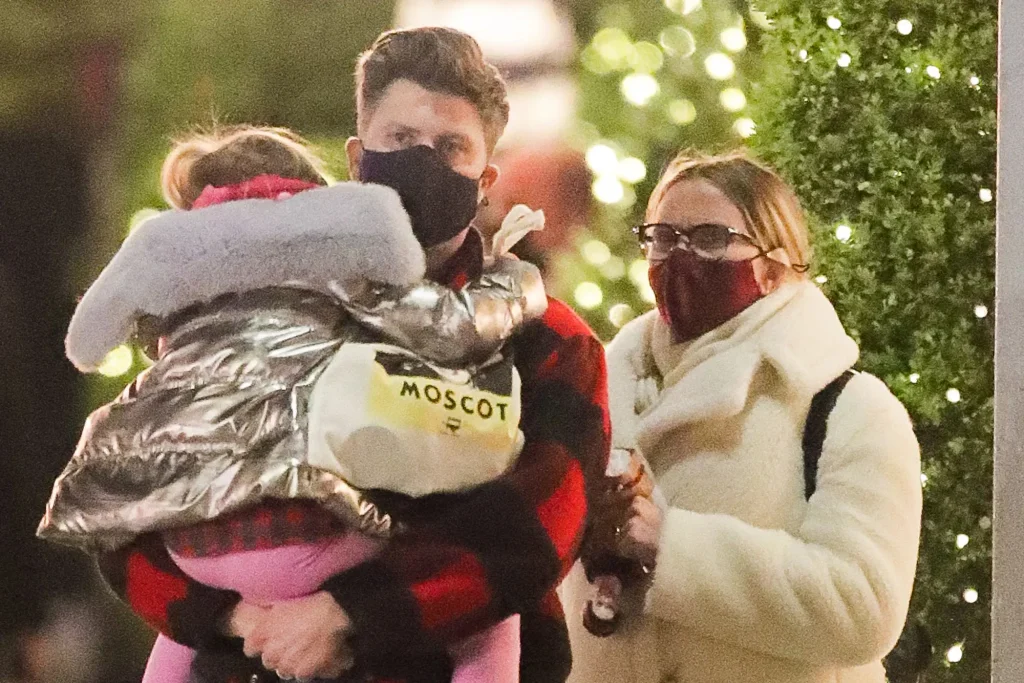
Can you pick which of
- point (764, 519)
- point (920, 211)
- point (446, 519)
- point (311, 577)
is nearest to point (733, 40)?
point (920, 211)

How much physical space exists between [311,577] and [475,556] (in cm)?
20

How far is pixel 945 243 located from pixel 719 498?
1.73 feet

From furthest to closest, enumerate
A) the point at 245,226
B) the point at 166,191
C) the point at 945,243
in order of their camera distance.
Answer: the point at 945,243 → the point at 166,191 → the point at 245,226

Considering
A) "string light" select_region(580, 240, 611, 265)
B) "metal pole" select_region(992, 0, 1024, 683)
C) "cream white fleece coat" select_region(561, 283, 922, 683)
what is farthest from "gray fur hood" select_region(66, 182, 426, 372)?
"metal pole" select_region(992, 0, 1024, 683)

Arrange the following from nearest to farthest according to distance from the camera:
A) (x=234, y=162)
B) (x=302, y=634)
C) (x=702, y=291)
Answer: (x=302, y=634) < (x=234, y=162) < (x=702, y=291)

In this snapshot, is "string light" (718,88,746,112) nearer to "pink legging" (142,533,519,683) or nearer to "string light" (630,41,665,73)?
"string light" (630,41,665,73)

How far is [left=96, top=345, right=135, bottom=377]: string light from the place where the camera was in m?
1.32

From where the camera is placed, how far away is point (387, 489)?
3.95 feet

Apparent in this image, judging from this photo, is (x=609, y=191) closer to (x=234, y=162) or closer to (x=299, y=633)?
(x=234, y=162)

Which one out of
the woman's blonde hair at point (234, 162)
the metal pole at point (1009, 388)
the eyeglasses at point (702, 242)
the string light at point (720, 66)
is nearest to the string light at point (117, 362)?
the woman's blonde hair at point (234, 162)

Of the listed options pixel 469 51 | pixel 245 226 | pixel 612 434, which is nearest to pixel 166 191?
pixel 245 226

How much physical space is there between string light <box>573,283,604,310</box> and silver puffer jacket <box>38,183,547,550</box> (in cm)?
23

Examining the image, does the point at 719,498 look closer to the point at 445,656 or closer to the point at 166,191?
the point at 445,656

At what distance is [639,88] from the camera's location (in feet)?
4.95
